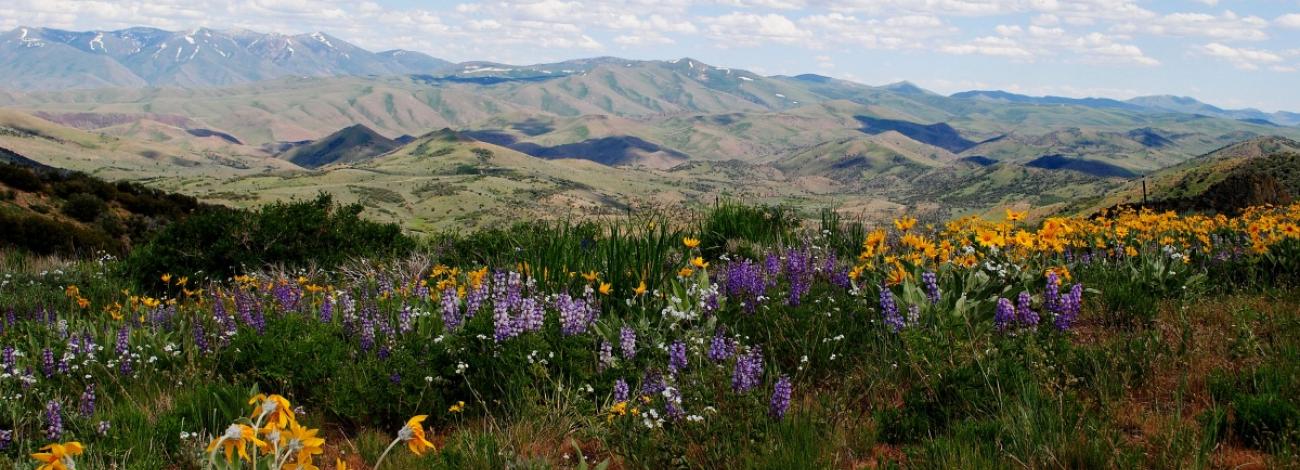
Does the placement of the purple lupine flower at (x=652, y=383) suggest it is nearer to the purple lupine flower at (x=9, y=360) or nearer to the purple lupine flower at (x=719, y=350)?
the purple lupine flower at (x=719, y=350)

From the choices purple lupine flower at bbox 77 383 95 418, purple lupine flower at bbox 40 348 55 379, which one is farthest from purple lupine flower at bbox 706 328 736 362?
purple lupine flower at bbox 40 348 55 379

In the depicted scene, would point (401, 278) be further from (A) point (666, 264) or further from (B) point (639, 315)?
(B) point (639, 315)

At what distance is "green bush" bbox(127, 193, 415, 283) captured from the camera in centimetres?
1305

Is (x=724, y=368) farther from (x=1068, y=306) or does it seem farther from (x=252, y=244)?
(x=252, y=244)

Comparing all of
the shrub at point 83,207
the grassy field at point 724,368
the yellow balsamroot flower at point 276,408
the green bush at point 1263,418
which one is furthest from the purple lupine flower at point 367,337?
the shrub at point 83,207

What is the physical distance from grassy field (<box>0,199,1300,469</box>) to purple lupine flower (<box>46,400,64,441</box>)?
24mm

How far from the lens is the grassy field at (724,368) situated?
3.92 metres

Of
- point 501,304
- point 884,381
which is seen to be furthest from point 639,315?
point 884,381

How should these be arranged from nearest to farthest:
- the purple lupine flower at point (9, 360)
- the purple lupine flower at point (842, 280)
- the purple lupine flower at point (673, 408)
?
the purple lupine flower at point (673, 408) → the purple lupine flower at point (9, 360) → the purple lupine flower at point (842, 280)

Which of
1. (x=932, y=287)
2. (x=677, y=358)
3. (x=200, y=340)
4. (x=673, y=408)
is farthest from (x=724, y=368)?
(x=200, y=340)

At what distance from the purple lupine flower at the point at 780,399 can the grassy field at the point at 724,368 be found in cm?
1

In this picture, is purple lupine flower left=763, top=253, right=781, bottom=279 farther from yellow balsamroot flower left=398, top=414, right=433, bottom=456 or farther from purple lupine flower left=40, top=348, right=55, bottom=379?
purple lupine flower left=40, top=348, right=55, bottom=379

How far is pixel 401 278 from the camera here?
8.89 metres

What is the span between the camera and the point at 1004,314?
17.2ft
